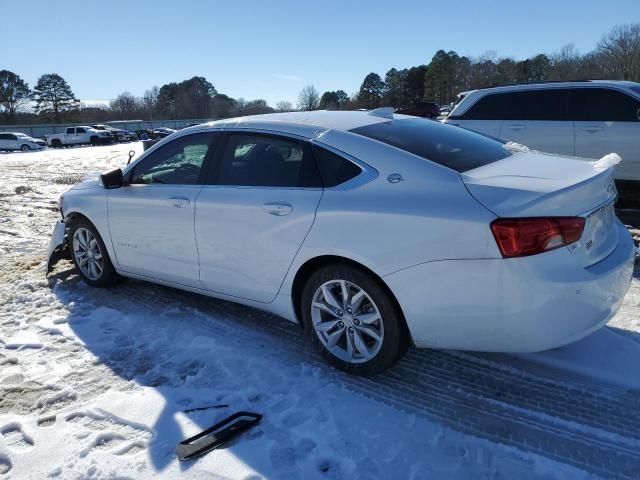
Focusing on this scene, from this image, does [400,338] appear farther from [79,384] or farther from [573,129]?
[573,129]

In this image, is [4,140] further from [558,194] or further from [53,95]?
[53,95]

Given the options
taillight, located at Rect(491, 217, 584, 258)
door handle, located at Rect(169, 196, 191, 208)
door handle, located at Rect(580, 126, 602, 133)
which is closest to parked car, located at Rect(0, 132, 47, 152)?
door handle, located at Rect(169, 196, 191, 208)

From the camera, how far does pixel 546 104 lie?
23.5 ft

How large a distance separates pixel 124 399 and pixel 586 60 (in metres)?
102

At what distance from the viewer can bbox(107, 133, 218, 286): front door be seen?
12.3ft

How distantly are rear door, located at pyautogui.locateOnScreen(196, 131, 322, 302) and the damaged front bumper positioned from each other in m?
2.20

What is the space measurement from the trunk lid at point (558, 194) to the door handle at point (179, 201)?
6.82 feet

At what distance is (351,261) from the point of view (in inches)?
115

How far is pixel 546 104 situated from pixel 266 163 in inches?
214

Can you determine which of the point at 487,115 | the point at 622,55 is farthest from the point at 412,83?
the point at 487,115

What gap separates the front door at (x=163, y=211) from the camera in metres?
3.76

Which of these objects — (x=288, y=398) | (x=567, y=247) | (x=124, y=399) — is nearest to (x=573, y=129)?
(x=567, y=247)

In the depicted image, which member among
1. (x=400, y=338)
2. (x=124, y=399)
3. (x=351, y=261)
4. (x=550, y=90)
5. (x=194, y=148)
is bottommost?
(x=124, y=399)

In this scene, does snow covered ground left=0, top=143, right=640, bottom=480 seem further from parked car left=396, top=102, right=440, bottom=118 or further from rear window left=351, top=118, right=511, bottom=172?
parked car left=396, top=102, right=440, bottom=118
